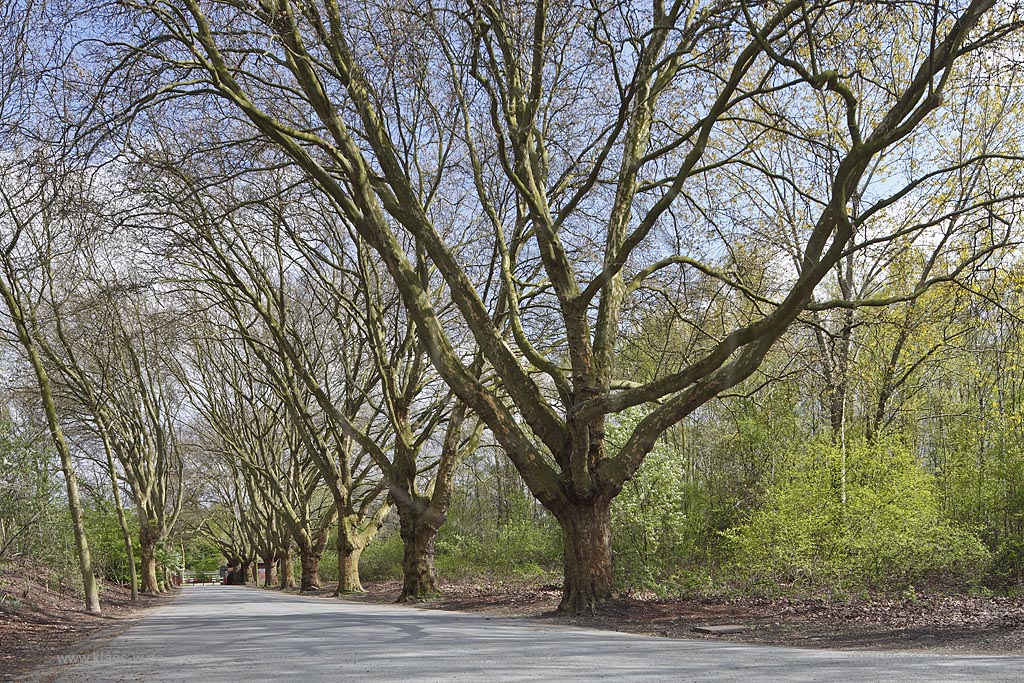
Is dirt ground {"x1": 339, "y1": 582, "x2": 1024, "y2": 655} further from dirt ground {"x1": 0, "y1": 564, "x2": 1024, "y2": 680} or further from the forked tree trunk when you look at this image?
the forked tree trunk

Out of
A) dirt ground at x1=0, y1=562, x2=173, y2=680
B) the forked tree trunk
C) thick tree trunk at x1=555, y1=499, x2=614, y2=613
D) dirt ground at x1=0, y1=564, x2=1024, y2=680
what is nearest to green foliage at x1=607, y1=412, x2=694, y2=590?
dirt ground at x1=0, y1=564, x2=1024, y2=680

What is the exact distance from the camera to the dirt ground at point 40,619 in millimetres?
9234

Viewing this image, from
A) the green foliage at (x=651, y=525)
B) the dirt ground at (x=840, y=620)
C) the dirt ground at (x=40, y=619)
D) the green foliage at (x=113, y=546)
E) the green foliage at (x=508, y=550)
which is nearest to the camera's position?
the dirt ground at (x=840, y=620)

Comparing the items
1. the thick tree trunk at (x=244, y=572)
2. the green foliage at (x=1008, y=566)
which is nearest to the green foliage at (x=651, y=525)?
the green foliage at (x=1008, y=566)

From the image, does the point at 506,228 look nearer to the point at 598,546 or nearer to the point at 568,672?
the point at 598,546

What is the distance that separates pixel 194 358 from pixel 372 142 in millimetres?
20365

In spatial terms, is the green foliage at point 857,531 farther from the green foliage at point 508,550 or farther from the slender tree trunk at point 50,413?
the slender tree trunk at point 50,413

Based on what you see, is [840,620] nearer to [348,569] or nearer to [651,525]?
[651,525]

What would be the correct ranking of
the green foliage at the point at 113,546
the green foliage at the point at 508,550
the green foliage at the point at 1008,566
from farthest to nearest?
1. the green foliage at the point at 113,546
2. the green foliage at the point at 508,550
3. the green foliage at the point at 1008,566

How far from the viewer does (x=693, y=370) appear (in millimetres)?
10461

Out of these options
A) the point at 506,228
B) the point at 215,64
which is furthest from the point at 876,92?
the point at 215,64

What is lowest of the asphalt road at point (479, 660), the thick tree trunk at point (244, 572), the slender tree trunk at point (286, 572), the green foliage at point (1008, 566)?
the thick tree trunk at point (244, 572)

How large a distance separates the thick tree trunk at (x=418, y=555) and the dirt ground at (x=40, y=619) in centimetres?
576

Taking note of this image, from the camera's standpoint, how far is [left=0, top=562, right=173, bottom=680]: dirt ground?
364 inches
